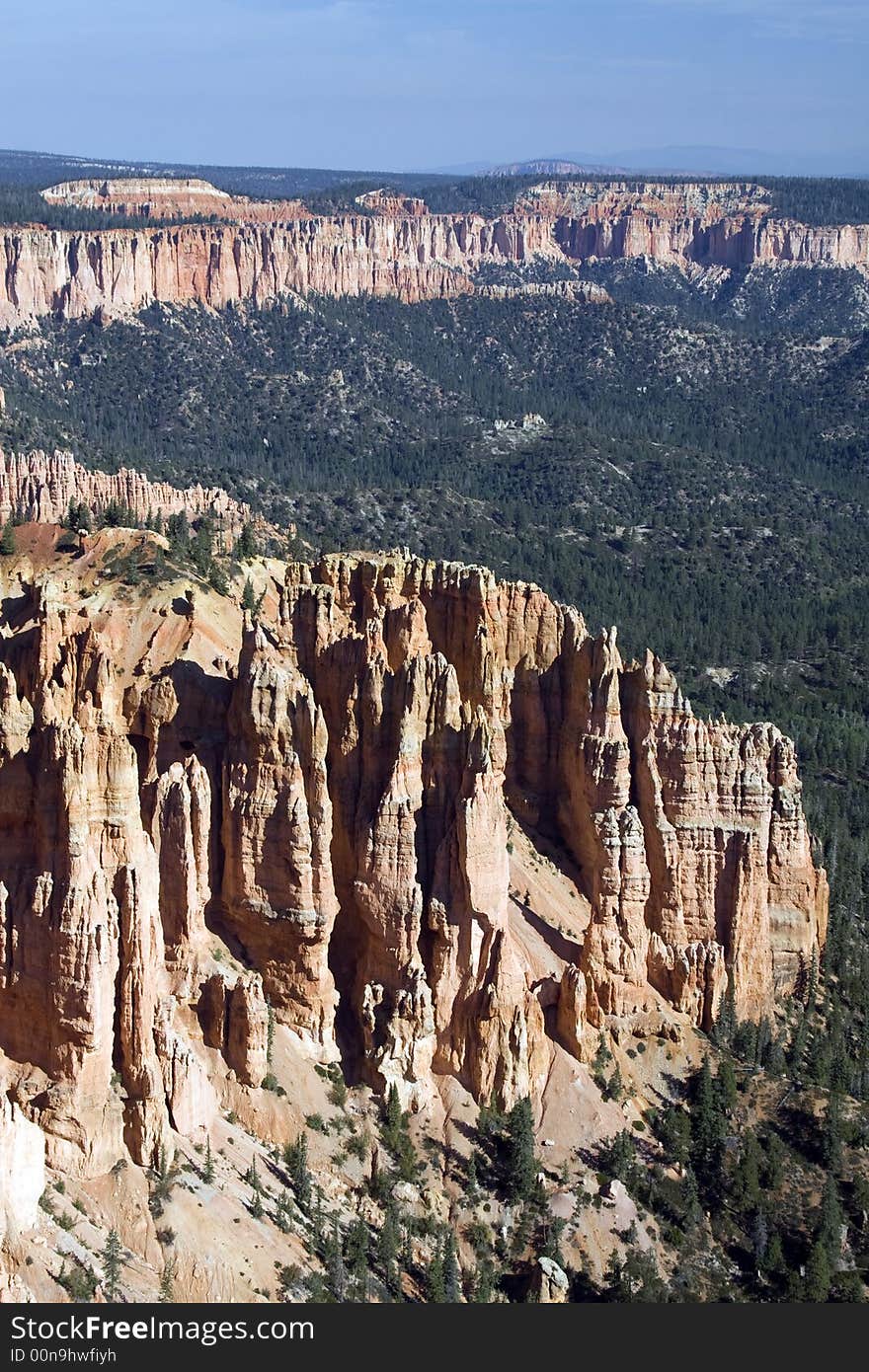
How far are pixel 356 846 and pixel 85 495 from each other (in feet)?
182

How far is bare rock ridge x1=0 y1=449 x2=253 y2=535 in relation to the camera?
101500 mm

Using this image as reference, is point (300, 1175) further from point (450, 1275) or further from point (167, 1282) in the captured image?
point (167, 1282)

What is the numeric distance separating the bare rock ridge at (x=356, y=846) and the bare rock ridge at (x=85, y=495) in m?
27.3

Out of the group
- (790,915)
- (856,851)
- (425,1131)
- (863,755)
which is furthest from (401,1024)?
(863,755)

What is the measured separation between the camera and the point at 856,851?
90000 mm

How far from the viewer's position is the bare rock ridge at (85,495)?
333 ft

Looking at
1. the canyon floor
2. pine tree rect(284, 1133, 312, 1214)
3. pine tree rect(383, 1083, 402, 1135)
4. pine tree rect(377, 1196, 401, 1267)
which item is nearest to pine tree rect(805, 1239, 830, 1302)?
the canyon floor

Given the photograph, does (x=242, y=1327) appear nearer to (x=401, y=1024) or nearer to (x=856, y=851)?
(x=401, y=1024)

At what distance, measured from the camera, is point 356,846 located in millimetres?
57875

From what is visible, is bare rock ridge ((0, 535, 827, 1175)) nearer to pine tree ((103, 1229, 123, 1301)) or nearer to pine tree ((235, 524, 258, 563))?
pine tree ((103, 1229, 123, 1301))

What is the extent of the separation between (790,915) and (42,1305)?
34996mm

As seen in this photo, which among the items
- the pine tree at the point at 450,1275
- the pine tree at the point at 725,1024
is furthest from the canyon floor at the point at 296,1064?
the pine tree at the point at 450,1275

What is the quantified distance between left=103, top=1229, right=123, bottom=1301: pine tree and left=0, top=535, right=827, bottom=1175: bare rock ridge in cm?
224

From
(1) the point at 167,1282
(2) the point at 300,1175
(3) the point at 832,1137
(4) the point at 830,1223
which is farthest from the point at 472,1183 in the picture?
(3) the point at 832,1137
